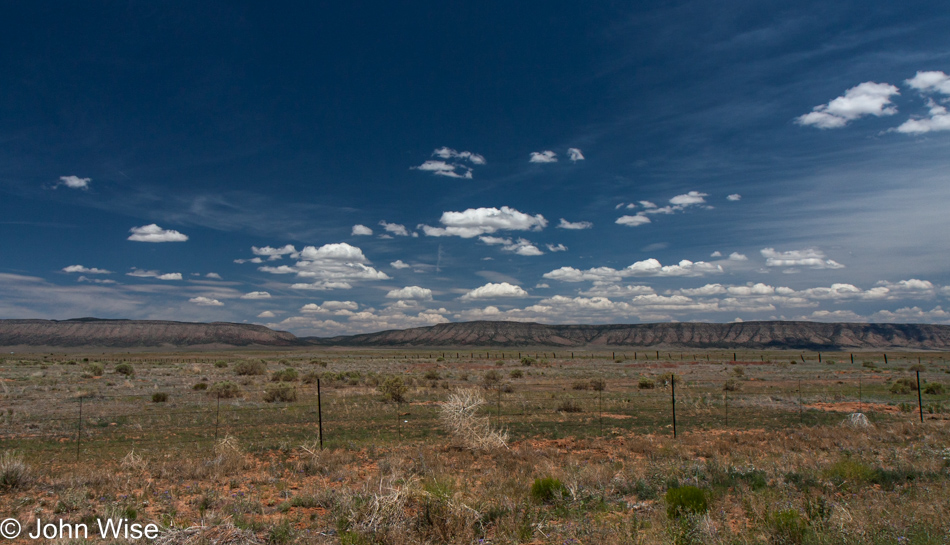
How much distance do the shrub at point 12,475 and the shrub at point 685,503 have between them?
12503 millimetres

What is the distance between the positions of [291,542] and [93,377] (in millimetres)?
42745

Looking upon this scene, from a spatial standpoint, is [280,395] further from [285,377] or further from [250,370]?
[250,370]

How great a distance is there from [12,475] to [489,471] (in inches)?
392

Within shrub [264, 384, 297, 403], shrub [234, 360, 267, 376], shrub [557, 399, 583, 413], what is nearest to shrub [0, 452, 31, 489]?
shrub [264, 384, 297, 403]

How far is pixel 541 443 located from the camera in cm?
1644

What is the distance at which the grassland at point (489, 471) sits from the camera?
23.8 feet

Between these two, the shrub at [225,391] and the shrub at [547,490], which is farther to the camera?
the shrub at [225,391]

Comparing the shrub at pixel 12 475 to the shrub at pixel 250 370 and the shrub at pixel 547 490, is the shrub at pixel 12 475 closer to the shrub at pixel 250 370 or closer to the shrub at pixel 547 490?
the shrub at pixel 547 490

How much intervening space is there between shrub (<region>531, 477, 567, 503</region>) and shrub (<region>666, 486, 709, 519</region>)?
1.95m

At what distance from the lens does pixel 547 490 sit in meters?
9.21

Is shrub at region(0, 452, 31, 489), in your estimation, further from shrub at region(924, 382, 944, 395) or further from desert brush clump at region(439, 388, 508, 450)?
shrub at region(924, 382, 944, 395)

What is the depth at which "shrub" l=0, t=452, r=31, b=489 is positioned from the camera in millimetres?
9734

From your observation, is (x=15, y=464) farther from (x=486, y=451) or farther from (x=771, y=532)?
(x=771, y=532)

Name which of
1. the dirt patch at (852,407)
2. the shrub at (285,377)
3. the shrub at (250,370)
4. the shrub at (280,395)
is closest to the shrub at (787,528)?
the dirt patch at (852,407)
